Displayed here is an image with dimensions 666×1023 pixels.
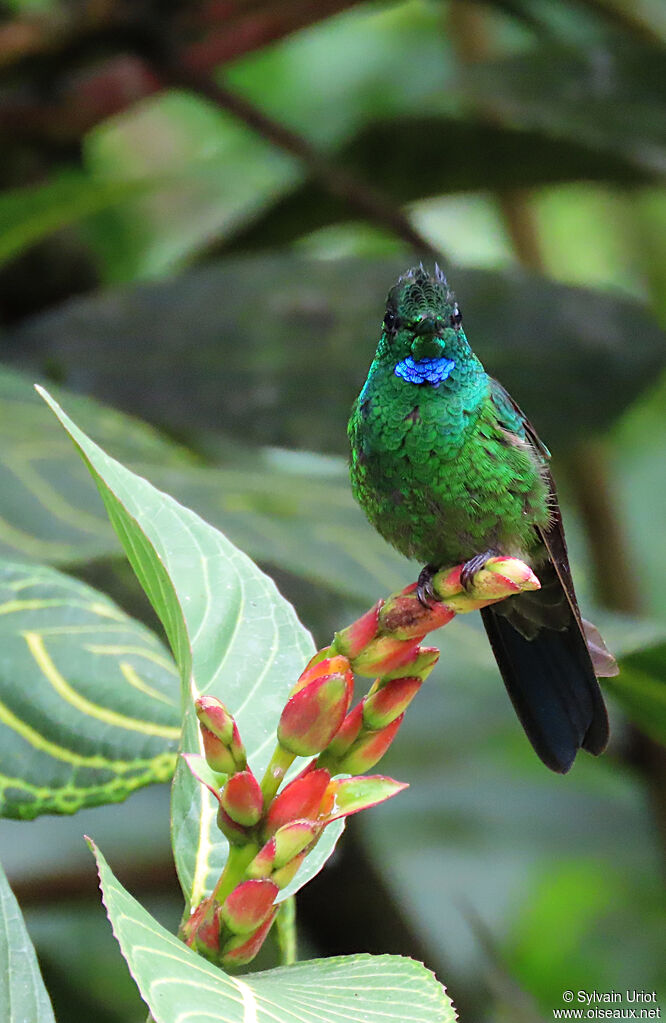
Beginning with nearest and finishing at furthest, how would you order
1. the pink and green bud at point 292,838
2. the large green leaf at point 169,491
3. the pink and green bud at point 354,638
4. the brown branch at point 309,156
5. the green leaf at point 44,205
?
the pink and green bud at point 292,838 < the pink and green bud at point 354,638 < the large green leaf at point 169,491 < the green leaf at point 44,205 < the brown branch at point 309,156

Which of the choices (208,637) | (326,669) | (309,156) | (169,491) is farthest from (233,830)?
(309,156)

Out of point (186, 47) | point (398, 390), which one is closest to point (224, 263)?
point (186, 47)

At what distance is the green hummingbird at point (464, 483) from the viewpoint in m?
1.31

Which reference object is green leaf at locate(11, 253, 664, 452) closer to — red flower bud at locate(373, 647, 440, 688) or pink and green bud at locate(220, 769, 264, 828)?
red flower bud at locate(373, 647, 440, 688)

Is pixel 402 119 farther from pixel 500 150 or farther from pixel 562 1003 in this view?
pixel 562 1003

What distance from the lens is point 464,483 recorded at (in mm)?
1314

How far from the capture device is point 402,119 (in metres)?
2.85

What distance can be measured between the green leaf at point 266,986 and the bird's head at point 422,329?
0.67 m

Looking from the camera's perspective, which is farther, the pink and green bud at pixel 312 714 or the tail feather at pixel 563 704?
the tail feather at pixel 563 704

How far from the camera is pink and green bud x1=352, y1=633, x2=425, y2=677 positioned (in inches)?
38.0

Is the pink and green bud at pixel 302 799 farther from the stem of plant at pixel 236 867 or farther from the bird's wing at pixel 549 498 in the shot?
the bird's wing at pixel 549 498

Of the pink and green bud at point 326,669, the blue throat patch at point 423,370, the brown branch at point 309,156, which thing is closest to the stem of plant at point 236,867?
the pink and green bud at point 326,669

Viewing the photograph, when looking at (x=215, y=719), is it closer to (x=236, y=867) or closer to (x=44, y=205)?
(x=236, y=867)

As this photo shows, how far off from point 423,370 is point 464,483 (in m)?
0.14
